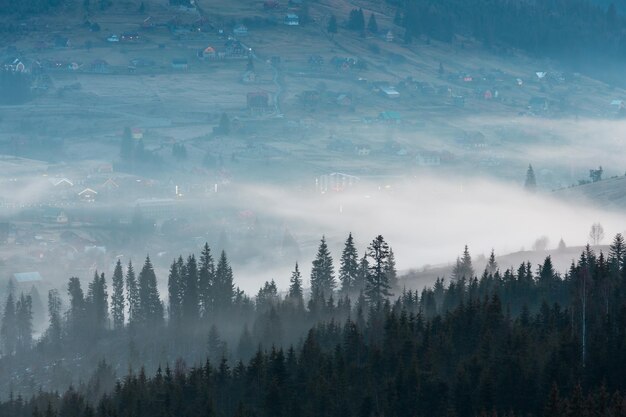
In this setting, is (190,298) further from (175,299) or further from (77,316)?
(77,316)

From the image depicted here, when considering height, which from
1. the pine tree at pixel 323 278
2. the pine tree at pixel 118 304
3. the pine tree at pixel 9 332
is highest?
the pine tree at pixel 323 278

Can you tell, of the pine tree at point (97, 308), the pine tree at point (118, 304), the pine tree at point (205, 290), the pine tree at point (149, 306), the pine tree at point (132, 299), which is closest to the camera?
the pine tree at point (205, 290)

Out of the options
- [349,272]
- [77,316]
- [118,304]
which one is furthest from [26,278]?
[349,272]

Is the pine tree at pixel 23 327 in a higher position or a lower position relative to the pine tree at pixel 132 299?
lower

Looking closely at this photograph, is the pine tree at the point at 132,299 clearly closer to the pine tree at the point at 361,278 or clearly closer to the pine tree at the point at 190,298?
the pine tree at the point at 190,298

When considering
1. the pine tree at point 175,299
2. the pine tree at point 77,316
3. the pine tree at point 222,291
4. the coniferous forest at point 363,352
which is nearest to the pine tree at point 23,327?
the coniferous forest at point 363,352
